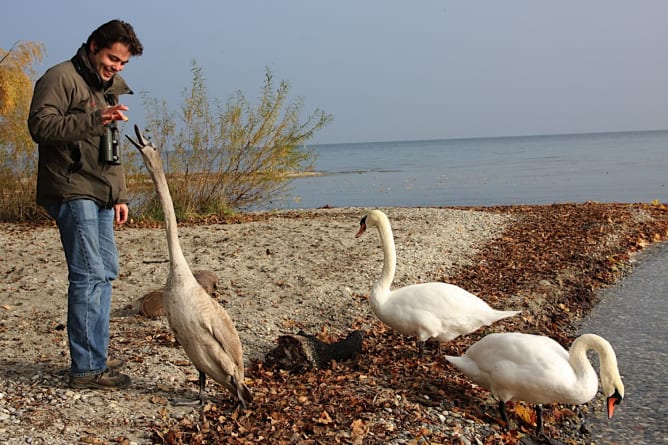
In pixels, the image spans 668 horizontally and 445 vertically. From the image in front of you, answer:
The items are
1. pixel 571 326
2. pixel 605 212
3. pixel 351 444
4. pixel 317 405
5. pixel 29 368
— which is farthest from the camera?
pixel 605 212

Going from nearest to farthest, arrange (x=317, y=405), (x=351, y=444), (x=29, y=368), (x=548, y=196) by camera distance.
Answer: (x=351, y=444) < (x=317, y=405) < (x=29, y=368) < (x=548, y=196)

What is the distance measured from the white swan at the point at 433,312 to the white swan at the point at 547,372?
86 cm

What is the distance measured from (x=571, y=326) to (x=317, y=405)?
378 cm

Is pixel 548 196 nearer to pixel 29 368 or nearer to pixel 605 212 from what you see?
pixel 605 212

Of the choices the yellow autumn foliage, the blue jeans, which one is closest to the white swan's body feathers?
the blue jeans

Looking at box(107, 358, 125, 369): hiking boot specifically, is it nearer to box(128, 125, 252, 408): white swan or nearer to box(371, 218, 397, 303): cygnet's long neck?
box(128, 125, 252, 408): white swan

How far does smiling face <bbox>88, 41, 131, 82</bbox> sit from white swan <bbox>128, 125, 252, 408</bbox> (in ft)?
2.13

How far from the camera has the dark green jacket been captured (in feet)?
12.9

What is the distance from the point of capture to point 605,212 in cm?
1332

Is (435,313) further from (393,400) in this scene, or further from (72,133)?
(72,133)

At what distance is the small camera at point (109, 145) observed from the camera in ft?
14.1

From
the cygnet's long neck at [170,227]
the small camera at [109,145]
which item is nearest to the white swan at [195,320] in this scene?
the cygnet's long neck at [170,227]

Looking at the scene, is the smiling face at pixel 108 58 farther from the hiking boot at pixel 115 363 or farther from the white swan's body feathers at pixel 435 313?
the white swan's body feathers at pixel 435 313

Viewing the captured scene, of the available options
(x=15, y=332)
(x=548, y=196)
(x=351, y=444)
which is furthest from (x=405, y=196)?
(x=351, y=444)
